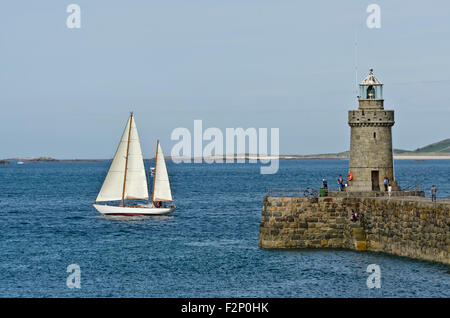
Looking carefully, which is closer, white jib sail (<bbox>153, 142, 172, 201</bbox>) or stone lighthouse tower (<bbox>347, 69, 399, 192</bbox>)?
stone lighthouse tower (<bbox>347, 69, 399, 192</bbox>)

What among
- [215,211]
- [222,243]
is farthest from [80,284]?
[215,211]

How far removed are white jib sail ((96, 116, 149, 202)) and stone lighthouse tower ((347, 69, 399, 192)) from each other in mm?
32194

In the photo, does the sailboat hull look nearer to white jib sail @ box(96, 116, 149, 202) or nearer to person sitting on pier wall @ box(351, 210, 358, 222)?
white jib sail @ box(96, 116, 149, 202)

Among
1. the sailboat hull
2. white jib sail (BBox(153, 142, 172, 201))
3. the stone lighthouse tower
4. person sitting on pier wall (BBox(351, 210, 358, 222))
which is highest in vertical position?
the stone lighthouse tower

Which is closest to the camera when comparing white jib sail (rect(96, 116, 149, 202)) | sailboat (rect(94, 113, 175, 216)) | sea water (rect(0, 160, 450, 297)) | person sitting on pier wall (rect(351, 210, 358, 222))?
sea water (rect(0, 160, 450, 297))

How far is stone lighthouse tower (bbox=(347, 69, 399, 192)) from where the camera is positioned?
158ft

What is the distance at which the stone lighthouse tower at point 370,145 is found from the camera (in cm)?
4803

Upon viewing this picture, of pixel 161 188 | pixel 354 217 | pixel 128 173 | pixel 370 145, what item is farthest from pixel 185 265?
pixel 161 188

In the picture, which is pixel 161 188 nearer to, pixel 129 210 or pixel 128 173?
pixel 128 173

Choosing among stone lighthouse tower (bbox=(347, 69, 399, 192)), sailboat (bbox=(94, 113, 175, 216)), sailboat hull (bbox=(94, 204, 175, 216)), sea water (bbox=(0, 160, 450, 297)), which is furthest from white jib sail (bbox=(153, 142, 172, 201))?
stone lighthouse tower (bbox=(347, 69, 399, 192))

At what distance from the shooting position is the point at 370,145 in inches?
1892

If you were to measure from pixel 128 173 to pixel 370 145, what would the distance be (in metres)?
34.1

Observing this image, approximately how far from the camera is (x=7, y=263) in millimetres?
46156
